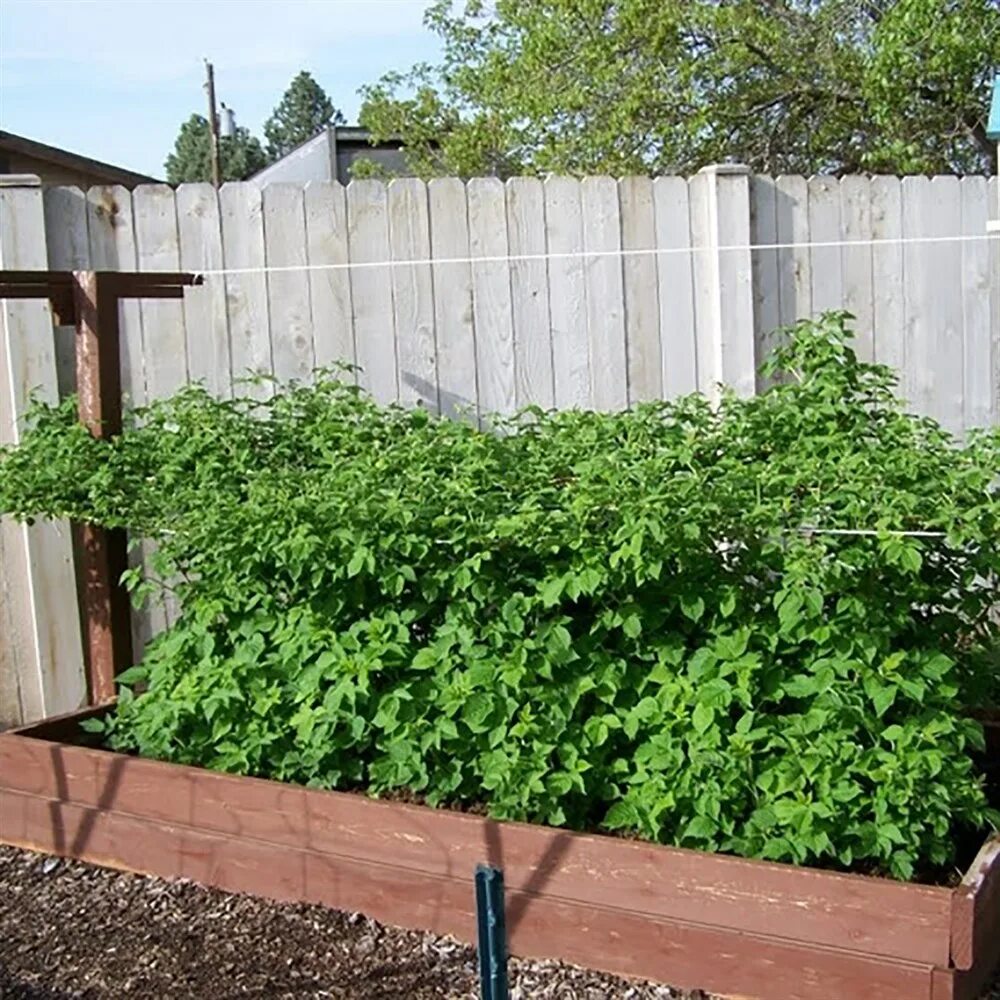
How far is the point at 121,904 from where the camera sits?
3.46m

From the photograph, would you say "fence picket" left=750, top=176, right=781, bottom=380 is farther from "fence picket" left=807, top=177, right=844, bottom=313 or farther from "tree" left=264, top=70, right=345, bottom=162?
"tree" left=264, top=70, right=345, bottom=162

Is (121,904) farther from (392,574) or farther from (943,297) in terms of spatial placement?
(943,297)

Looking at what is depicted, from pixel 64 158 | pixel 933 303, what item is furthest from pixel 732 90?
pixel 933 303

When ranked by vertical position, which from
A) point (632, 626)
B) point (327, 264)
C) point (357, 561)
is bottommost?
point (632, 626)

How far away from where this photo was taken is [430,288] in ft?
15.0

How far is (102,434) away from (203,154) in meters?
53.3

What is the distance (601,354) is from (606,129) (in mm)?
6872

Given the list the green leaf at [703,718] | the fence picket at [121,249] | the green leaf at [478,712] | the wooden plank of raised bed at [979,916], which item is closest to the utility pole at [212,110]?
the fence picket at [121,249]

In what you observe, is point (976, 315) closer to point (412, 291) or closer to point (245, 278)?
point (412, 291)

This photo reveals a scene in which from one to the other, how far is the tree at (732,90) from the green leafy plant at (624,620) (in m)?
7.37

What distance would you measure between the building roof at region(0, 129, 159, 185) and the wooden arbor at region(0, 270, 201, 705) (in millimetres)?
7668

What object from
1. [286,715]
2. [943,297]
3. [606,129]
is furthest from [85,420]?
[606,129]

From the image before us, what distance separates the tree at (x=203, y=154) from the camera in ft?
158

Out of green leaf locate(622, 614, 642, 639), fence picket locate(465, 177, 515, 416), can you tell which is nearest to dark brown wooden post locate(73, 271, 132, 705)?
fence picket locate(465, 177, 515, 416)
